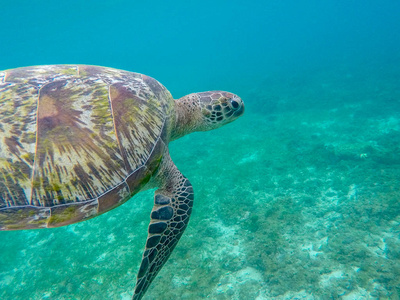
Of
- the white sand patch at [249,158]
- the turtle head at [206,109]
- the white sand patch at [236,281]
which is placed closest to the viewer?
the white sand patch at [236,281]

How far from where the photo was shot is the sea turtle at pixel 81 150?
176cm

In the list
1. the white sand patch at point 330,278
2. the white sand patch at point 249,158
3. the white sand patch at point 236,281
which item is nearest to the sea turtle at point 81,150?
the white sand patch at point 236,281

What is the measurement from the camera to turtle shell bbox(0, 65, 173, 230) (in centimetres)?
175

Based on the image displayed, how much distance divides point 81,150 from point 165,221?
3.65 ft

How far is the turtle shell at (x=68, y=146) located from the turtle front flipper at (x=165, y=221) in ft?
1.54

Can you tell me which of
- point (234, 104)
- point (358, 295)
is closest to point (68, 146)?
point (234, 104)

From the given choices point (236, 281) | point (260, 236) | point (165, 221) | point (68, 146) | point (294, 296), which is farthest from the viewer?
point (260, 236)

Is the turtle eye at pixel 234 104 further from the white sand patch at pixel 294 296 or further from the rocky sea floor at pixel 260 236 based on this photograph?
the white sand patch at pixel 294 296

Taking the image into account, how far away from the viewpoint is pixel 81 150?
190cm

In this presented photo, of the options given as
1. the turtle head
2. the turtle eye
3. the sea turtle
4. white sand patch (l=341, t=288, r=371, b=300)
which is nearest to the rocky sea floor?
white sand patch (l=341, t=288, r=371, b=300)

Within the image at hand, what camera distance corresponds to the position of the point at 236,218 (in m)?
4.61

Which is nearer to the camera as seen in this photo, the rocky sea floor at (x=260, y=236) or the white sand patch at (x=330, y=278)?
the white sand patch at (x=330, y=278)

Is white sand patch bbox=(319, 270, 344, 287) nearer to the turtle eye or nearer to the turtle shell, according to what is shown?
the turtle eye

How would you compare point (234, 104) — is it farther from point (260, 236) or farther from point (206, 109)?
point (260, 236)
